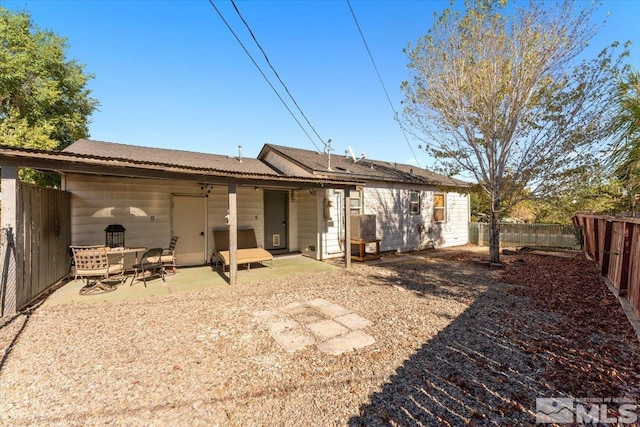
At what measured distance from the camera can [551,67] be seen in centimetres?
789

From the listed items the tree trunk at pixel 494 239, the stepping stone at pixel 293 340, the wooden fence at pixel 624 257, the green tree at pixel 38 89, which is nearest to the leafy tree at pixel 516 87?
the tree trunk at pixel 494 239

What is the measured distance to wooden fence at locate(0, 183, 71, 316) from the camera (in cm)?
433

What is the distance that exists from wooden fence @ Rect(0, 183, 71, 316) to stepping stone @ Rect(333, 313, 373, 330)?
521cm

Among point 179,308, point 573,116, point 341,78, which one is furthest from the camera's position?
point 341,78

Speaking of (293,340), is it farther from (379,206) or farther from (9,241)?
(379,206)

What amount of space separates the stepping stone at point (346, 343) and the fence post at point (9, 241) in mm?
4970

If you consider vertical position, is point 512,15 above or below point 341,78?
above

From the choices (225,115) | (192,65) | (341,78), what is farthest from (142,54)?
(341,78)

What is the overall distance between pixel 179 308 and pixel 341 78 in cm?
891

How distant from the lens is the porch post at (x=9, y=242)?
168 inches

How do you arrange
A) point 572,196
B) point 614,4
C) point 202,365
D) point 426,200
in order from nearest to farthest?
point 202,365
point 614,4
point 572,196
point 426,200

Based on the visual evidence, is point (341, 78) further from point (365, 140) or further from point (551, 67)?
point (551, 67)

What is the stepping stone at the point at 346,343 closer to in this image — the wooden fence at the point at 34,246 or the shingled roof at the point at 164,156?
the wooden fence at the point at 34,246

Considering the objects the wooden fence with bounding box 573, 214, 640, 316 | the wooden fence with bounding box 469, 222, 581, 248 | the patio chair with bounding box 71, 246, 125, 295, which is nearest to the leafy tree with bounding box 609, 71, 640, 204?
the wooden fence with bounding box 573, 214, 640, 316
